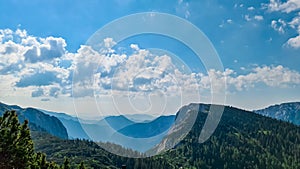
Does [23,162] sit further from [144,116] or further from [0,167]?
[144,116]

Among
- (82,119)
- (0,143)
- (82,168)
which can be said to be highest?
(82,119)

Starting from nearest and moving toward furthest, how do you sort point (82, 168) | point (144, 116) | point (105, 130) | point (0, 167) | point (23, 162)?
1. point (0, 167)
2. point (23, 162)
3. point (82, 168)
4. point (144, 116)
5. point (105, 130)

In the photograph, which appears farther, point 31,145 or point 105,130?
point 105,130

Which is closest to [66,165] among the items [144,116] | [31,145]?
[31,145]

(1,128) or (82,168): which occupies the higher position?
(1,128)

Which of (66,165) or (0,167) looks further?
(66,165)

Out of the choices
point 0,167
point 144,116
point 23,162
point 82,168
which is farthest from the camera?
point 144,116

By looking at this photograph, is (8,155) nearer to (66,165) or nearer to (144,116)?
(66,165)

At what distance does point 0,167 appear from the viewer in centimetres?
3441

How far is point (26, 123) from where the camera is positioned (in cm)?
3697

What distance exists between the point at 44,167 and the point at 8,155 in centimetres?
398

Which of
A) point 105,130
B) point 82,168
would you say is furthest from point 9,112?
point 105,130

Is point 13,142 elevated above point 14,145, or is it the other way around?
point 13,142

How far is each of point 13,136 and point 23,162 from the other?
9.45ft
